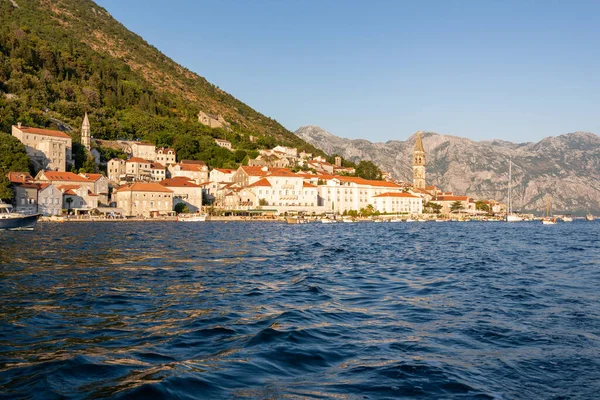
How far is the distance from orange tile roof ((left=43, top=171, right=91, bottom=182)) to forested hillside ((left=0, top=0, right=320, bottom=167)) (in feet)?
44.3

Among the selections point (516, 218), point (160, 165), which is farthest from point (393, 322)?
point (516, 218)

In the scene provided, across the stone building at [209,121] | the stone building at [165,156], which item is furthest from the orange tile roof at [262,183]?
the stone building at [209,121]

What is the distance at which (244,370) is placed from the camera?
6.56 metres

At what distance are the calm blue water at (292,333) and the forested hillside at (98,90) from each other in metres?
80.7

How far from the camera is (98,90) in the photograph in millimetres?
123688

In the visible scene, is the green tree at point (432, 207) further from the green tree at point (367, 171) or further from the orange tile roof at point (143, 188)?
the orange tile roof at point (143, 188)

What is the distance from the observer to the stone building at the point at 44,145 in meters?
77.1

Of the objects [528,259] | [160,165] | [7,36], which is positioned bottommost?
[528,259]

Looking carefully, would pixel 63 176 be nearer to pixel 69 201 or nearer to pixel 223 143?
pixel 69 201

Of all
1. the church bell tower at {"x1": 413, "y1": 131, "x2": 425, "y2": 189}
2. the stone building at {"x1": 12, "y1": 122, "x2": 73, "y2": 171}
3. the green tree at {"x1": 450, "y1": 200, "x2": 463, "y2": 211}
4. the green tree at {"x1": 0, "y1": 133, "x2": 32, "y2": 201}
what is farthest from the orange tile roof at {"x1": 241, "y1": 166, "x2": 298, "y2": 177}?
the church bell tower at {"x1": 413, "y1": 131, "x2": 425, "y2": 189}

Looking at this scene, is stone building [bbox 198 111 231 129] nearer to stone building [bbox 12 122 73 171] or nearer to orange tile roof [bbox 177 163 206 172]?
orange tile roof [bbox 177 163 206 172]

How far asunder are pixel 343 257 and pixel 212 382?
59.8 ft

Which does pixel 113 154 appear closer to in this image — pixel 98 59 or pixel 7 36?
pixel 7 36

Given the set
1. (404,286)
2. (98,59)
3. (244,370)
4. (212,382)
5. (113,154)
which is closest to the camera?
(212,382)
